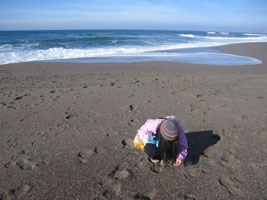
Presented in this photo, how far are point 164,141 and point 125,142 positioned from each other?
0.97m

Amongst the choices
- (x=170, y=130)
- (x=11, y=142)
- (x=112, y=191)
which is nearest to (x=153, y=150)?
(x=170, y=130)

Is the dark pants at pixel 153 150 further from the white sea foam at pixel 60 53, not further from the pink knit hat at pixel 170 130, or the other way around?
the white sea foam at pixel 60 53

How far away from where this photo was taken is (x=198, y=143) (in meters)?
2.81

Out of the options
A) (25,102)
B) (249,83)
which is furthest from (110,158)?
(249,83)

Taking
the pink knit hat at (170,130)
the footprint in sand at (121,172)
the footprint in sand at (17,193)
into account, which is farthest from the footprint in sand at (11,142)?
the pink knit hat at (170,130)

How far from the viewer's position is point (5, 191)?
2.01m

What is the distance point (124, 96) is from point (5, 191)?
10.3ft

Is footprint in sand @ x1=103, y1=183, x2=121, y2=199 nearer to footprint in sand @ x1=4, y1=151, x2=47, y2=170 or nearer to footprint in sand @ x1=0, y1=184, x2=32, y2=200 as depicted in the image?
footprint in sand @ x1=0, y1=184, x2=32, y2=200

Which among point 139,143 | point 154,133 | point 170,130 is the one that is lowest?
point 139,143

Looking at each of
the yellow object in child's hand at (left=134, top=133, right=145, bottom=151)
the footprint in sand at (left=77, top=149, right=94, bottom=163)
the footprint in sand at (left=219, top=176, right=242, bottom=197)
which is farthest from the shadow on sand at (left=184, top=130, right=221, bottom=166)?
the footprint in sand at (left=77, top=149, right=94, bottom=163)

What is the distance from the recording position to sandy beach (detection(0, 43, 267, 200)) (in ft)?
6.76

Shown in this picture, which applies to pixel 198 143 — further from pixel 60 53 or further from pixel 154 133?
pixel 60 53

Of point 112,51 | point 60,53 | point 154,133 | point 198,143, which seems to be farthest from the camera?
point 112,51

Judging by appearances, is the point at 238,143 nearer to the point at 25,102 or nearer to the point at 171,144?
the point at 171,144
